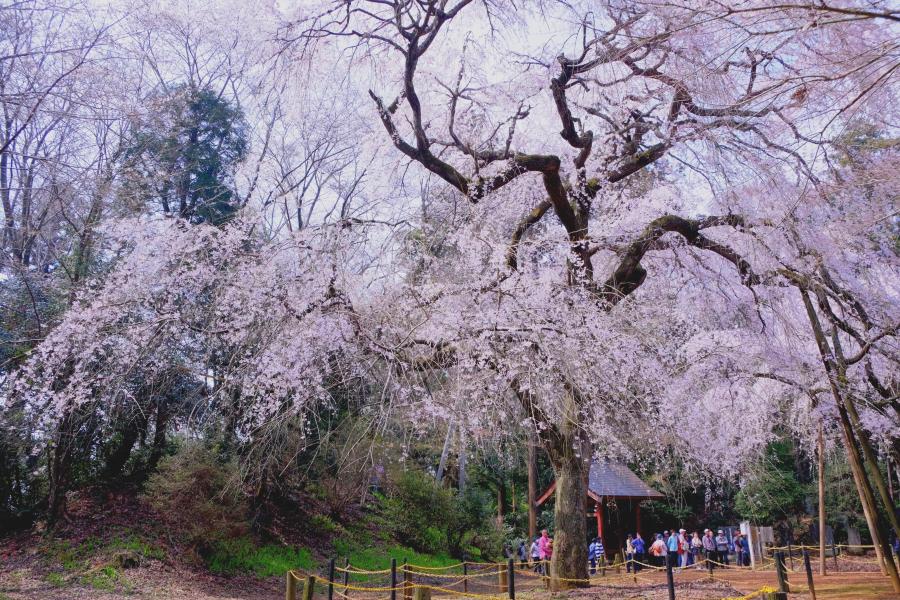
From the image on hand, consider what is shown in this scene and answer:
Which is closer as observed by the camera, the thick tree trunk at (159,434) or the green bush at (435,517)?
the thick tree trunk at (159,434)

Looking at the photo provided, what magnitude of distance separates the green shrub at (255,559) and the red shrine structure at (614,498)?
688 cm

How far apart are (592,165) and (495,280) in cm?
340

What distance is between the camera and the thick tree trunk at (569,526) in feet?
26.6

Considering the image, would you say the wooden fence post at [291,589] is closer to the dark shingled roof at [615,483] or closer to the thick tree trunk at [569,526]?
the thick tree trunk at [569,526]

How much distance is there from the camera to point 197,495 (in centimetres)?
1116

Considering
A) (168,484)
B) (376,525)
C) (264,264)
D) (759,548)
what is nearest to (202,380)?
(168,484)

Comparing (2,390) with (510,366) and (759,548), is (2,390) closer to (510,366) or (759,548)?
(510,366)

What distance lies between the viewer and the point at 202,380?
13.5 metres

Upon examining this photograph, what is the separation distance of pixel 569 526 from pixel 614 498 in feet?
31.3

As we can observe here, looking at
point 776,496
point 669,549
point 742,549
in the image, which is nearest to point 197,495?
point 669,549

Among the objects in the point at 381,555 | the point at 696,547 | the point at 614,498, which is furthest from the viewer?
the point at 614,498

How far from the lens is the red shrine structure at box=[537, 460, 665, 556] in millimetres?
16828

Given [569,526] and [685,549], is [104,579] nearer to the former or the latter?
[569,526]

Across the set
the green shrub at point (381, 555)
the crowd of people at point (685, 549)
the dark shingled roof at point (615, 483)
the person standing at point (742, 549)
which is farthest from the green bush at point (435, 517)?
the person standing at point (742, 549)
